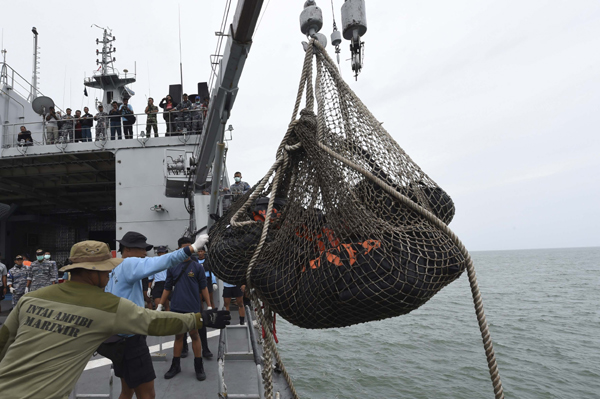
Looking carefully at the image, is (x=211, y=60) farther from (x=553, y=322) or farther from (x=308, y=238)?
(x=553, y=322)

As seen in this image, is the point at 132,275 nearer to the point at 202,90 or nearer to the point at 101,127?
the point at 101,127

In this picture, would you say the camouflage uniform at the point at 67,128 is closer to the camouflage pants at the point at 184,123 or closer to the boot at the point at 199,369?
the camouflage pants at the point at 184,123

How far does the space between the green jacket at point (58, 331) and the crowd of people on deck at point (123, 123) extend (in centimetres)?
845

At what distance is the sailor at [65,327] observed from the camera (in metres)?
1.81

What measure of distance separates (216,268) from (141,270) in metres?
1.03

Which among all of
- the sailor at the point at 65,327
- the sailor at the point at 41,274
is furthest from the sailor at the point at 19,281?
the sailor at the point at 65,327

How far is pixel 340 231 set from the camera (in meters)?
2.12

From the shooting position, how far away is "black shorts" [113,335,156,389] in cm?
304

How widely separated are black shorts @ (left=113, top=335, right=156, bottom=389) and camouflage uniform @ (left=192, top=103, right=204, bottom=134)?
8031 mm

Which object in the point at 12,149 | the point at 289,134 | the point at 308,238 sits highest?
the point at 12,149

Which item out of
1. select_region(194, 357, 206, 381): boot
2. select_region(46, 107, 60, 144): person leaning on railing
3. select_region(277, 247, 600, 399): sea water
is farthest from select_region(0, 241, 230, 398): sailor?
select_region(46, 107, 60, 144): person leaning on railing

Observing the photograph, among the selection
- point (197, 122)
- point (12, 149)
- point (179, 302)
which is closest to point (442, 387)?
point (179, 302)

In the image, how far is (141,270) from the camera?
10.3 feet

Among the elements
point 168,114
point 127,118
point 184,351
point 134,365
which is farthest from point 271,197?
point 127,118
